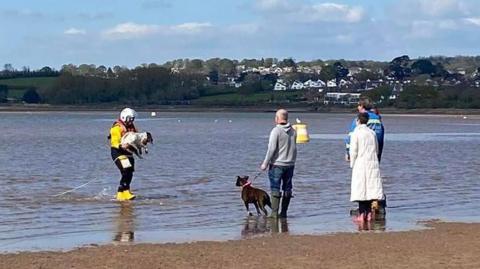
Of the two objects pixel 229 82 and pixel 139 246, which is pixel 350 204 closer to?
pixel 139 246

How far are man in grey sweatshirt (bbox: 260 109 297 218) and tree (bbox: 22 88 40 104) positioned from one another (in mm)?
134422

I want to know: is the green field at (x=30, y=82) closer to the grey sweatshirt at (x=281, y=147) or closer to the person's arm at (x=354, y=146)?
the grey sweatshirt at (x=281, y=147)

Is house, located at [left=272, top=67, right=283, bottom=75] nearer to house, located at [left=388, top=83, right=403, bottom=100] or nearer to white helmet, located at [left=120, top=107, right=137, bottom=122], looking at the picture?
house, located at [left=388, top=83, right=403, bottom=100]

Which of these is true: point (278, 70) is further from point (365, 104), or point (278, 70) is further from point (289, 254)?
point (289, 254)

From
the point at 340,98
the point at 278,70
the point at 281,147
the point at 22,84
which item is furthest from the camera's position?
the point at 278,70

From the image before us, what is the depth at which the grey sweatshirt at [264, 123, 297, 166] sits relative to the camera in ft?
50.9

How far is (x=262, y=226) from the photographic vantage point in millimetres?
15078

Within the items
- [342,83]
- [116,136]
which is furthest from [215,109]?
[116,136]

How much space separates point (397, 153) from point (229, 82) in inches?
5002

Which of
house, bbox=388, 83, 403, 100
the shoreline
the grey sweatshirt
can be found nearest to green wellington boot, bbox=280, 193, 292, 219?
the grey sweatshirt

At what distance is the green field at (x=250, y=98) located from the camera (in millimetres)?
138550

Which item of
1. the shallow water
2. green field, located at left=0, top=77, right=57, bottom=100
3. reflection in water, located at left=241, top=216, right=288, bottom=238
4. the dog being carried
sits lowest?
green field, located at left=0, top=77, right=57, bottom=100

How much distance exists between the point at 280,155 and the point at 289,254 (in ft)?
13.4

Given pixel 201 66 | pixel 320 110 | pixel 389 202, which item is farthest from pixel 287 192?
pixel 201 66
